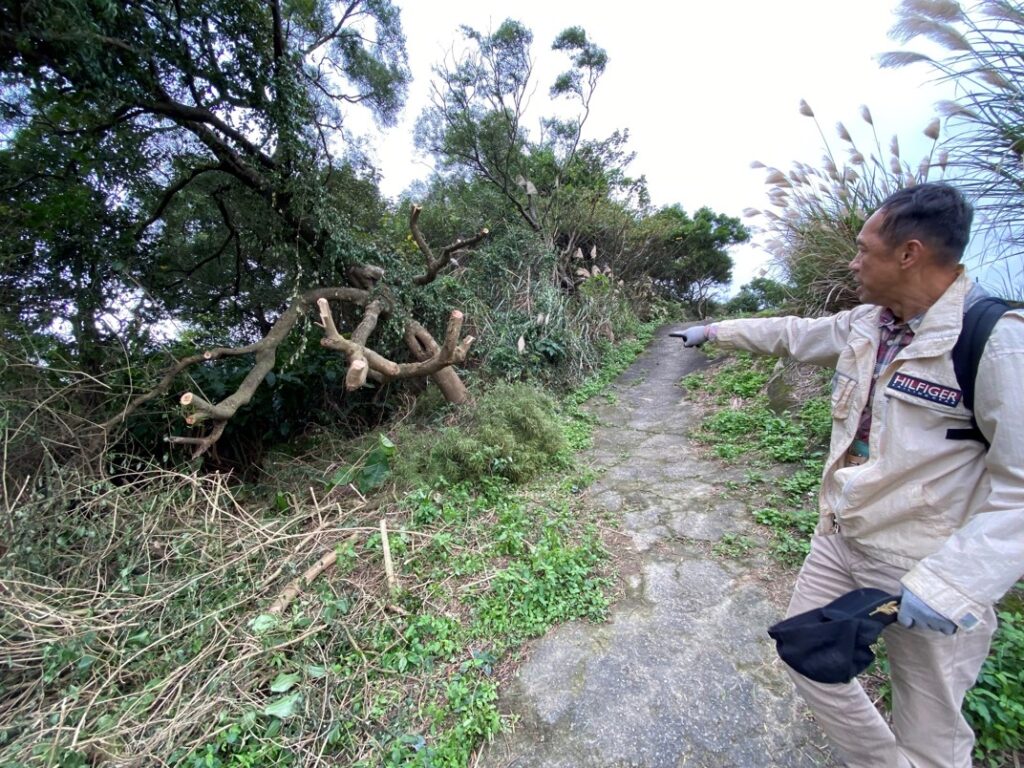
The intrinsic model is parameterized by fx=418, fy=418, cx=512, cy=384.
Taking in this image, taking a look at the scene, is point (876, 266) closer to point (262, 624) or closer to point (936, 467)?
point (936, 467)

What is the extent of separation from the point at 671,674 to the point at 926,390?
1.38 m

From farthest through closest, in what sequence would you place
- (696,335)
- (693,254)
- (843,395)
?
(693,254)
(696,335)
(843,395)

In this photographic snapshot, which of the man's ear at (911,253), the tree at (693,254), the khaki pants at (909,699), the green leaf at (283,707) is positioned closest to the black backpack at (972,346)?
the man's ear at (911,253)

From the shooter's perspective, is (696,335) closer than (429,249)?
Yes

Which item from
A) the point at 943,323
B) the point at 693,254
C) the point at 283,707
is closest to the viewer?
the point at 943,323

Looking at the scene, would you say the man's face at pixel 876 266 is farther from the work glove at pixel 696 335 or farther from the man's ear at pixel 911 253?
the work glove at pixel 696 335

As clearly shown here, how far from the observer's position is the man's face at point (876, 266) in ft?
3.70

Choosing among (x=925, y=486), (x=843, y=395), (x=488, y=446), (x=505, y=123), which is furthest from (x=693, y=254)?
(x=925, y=486)

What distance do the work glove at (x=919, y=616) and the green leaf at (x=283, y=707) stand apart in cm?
199

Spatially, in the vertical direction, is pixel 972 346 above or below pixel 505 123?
below

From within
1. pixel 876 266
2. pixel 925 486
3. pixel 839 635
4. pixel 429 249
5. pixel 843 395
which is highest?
pixel 429 249

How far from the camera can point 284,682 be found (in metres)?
1.71

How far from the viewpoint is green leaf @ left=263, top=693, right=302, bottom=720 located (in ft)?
5.23

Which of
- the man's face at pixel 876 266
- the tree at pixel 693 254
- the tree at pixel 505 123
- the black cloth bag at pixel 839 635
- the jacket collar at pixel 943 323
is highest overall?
the tree at pixel 505 123
